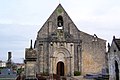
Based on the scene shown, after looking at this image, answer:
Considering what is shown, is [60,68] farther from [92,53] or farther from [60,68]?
[92,53]

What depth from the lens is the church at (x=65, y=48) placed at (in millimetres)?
39094

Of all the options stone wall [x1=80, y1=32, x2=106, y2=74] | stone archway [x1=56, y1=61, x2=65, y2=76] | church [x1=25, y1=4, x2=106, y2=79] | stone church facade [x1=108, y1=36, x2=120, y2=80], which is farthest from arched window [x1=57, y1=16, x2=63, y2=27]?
stone church facade [x1=108, y1=36, x2=120, y2=80]

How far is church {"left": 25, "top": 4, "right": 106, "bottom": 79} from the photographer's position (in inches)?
1539

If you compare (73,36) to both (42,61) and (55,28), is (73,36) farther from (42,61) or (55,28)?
(42,61)

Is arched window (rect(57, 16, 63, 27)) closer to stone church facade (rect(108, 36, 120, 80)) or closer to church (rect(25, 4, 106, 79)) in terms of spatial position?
church (rect(25, 4, 106, 79))

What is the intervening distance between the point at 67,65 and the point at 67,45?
2.97 meters

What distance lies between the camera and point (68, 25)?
40.4 metres

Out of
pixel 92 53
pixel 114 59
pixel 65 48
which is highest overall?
pixel 65 48

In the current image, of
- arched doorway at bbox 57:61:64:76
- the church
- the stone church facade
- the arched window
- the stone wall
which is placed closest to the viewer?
the stone church facade

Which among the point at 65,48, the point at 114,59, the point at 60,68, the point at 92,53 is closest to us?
the point at 114,59

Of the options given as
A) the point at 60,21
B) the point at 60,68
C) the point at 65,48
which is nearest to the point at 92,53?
the point at 65,48

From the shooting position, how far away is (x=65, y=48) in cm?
4000

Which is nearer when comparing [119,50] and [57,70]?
[119,50]

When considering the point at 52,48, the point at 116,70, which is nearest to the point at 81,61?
the point at 52,48
